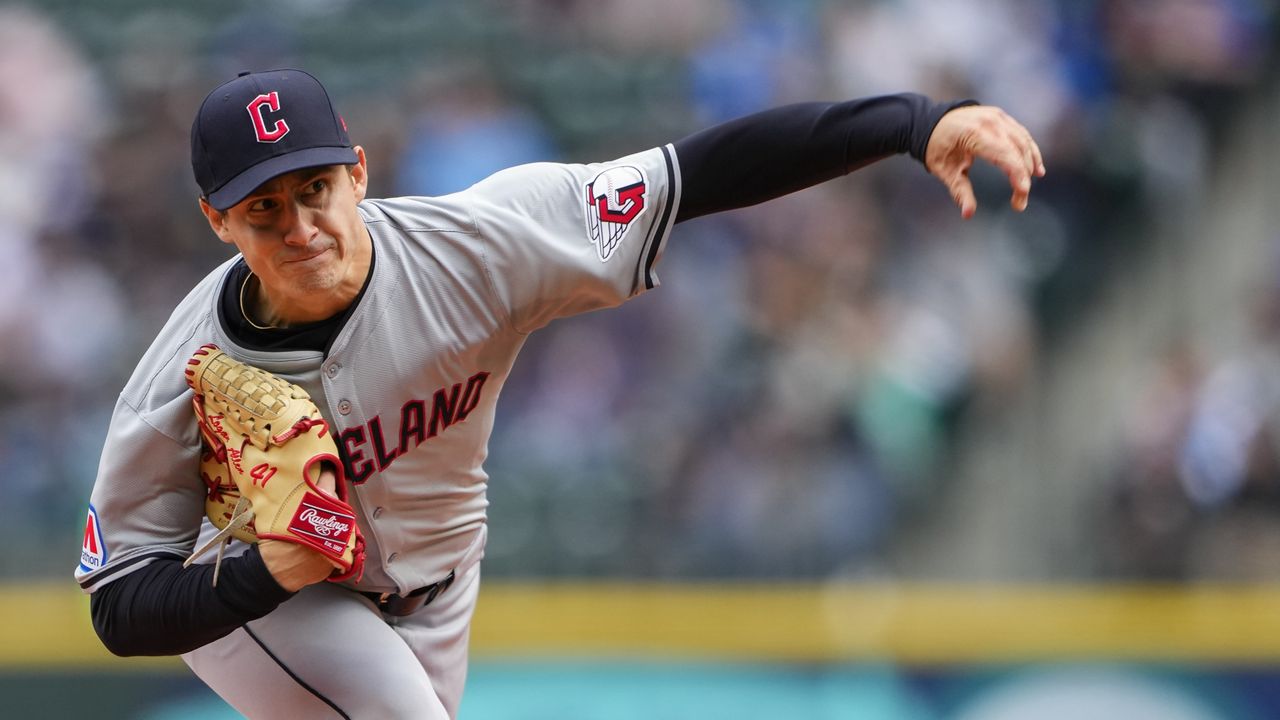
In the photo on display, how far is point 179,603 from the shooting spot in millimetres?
2498

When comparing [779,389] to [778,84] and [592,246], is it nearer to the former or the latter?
[778,84]

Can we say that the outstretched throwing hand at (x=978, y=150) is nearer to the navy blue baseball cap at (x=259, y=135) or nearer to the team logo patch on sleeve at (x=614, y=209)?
the team logo patch on sleeve at (x=614, y=209)

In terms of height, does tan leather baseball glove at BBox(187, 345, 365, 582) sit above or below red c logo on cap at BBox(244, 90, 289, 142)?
below

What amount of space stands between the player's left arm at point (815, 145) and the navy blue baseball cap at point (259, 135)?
61 cm

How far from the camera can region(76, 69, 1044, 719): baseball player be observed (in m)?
2.46

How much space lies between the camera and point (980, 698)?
5.07m

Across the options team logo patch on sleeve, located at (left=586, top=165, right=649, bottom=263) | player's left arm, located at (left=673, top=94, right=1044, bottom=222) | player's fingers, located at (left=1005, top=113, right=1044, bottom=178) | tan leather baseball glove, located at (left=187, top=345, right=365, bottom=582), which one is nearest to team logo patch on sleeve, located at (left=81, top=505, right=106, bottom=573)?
tan leather baseball glove, located at (left=187, top=345, right=365, bottom=582)

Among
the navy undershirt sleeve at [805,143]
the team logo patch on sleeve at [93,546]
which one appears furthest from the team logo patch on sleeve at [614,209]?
the team logo patch on sleeve at [93,546]

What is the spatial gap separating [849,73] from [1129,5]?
1.29m

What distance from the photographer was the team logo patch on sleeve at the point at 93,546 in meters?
2.61

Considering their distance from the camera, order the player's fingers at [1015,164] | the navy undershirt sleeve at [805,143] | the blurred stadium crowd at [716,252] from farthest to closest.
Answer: the blurred stadium crowd at [716,252] < the navy undershirt sleeve at [805,143] < the player's fingers at [1015,164]

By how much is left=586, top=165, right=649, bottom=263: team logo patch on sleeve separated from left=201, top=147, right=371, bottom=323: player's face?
41 centimetres

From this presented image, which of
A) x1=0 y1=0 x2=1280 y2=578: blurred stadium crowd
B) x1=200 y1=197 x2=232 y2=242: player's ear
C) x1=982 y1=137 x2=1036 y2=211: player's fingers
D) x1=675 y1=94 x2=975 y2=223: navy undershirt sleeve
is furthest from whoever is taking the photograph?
x1=0 y1=0 x2=1280 y2=578: blurred stadium crowd

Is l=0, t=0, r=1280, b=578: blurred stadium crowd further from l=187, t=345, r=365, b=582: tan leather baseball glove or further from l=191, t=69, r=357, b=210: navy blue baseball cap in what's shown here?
l=191, t=69, r=357, b=210: navy blue baseball cap
